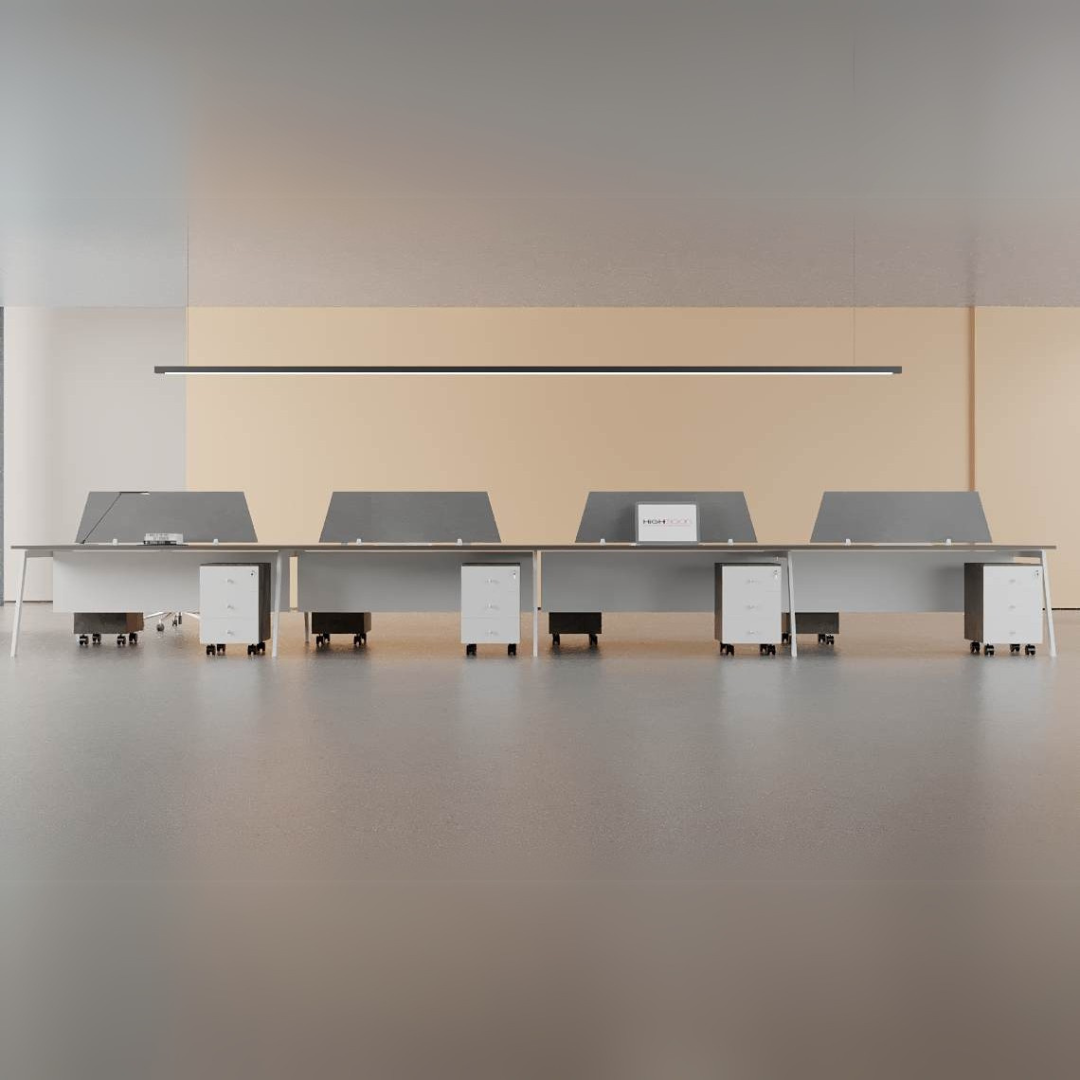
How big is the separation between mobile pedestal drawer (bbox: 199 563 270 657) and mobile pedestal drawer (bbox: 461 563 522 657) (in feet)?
4.49

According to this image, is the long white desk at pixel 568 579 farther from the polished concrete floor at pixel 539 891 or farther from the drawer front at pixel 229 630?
the polished concrete floor at pixel 539 891

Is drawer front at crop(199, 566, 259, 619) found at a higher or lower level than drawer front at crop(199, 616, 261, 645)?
higher

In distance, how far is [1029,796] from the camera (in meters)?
3.41

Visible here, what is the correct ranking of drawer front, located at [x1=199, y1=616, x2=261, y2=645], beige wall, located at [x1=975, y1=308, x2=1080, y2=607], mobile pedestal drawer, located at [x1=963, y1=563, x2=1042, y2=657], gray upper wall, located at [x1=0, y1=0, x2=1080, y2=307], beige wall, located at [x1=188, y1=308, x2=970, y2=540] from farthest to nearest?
beige wall, located at [x1=188, y1=308, x2=970, y2=540] → beige wall, located at [x1=975, y1=308, x2=1080, y2=607] → mobile pedestal drawer, located at [x1=963, y1=563, x2=1042, y2=657] → drawer front, located at [x1=199, y1=616, x2=261, y2=645] → gray upper wall, located at [x1=0, y1=0, x2=1080, y2=307]

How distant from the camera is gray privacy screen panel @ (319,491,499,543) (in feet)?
28.4

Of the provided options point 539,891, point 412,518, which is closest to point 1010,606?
point 412,518

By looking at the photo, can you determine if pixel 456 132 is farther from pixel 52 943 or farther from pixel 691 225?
pixel 52 943

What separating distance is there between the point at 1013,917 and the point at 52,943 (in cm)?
184

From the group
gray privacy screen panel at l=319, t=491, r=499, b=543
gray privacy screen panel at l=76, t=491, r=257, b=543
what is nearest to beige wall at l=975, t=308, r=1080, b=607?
gray privacy screen panel at l=319, t=491, r=499, b=543

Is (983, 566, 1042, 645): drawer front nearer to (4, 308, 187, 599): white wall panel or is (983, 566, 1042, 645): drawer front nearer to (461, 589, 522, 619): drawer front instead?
(461, 589, 522, 619): drawer front

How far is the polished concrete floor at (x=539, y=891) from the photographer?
1.75m

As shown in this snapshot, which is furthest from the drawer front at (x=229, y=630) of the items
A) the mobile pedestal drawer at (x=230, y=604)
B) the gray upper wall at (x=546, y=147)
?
the gray upper wall at (x=546, y=147)

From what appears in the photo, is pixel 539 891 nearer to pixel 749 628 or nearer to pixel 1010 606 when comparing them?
pixel 749 628

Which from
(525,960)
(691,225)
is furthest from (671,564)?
(525,960)
